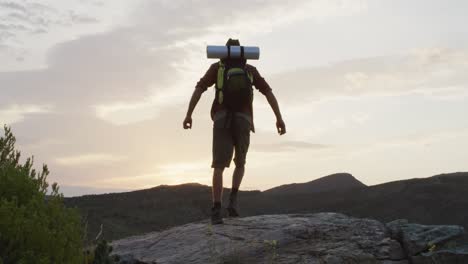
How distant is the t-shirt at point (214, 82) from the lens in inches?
308

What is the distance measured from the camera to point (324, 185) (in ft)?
99.6

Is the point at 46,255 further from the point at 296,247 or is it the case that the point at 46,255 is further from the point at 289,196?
the point at 289,196

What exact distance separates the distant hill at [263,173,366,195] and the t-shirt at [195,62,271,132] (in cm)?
2081

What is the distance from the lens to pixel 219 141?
25.4ft

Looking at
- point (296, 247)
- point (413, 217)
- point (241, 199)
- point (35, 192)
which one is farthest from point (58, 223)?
point (241, 199)

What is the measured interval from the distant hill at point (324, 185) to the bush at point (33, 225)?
2441cm

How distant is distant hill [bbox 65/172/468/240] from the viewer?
18.1m

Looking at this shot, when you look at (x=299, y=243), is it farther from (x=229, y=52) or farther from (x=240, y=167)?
(x=229, y=52)

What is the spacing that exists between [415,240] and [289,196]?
16975mm

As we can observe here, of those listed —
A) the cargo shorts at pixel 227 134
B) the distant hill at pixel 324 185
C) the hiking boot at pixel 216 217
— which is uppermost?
the distant hill at pixel 324 185

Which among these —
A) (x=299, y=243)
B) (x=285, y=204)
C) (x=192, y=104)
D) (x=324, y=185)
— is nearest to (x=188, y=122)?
(x=192, y=104)

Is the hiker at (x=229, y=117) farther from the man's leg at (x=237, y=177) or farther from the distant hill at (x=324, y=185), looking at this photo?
the distant hill at (x=324, y=185)

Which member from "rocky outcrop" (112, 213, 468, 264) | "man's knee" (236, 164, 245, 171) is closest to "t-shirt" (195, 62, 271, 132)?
"man's knee" (236, 164, 245, 171)

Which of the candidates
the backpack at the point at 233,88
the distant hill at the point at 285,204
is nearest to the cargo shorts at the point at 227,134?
the backpack at the point at 233,88
